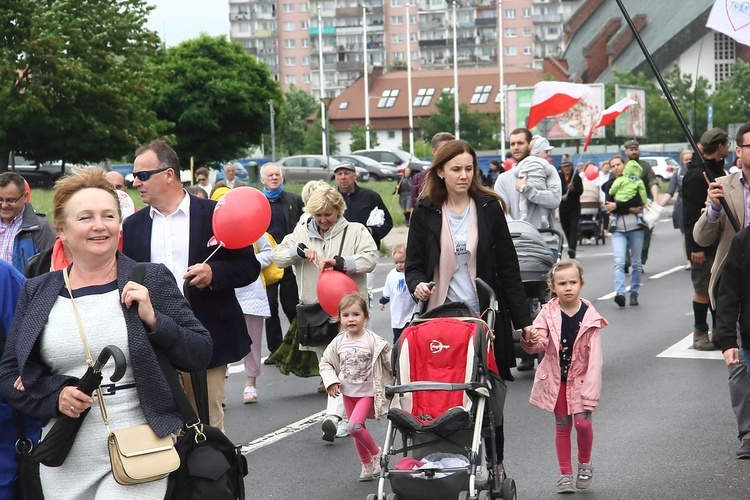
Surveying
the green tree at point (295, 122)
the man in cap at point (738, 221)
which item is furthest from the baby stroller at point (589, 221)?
the green tree at point (295, 122)

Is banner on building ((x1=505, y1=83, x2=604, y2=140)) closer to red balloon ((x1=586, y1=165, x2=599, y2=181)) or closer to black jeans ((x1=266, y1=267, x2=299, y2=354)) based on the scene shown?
red balloon ((x1=586, y1=165, x2=599, y2=181))

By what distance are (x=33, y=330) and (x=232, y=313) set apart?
6.83 feet

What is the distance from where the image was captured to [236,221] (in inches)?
236

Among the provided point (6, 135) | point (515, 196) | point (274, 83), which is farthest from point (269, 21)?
point (515, 196)

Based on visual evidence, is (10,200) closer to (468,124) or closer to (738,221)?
(738,221)

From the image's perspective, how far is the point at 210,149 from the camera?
6600 cm

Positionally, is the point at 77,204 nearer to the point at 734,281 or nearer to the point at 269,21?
the point at 734,281

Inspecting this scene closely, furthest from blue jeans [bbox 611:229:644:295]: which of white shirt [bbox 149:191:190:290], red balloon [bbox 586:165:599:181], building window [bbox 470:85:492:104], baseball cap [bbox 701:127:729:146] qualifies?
building window [bbox 470:85:492:104]

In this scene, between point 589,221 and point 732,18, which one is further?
point 589,221

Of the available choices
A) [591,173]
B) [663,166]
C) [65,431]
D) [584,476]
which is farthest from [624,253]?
[663,166]

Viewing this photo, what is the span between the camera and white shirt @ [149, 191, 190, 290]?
5.97 metres

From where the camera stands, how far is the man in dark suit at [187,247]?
5.98 m

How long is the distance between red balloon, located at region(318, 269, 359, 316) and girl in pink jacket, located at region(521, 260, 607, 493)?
6.60 ft

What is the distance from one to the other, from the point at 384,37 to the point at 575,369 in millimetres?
158501
